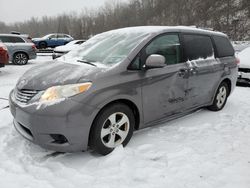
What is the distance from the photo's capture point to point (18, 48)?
505 inches

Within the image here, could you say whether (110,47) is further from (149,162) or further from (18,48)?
(18,48)

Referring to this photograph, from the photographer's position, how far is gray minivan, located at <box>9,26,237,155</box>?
3.02 m

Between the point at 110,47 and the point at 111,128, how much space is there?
4.29 ft

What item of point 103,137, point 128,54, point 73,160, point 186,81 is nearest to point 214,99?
point 186,81

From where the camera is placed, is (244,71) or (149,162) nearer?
(149,162)

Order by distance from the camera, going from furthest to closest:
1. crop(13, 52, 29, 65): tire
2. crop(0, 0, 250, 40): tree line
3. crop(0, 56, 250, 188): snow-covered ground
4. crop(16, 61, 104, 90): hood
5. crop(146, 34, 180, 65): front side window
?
crop(0, 0, 250, 40): tree line → crop(13, 52, 29, 65): tire → crop(146, 34, 180, 65): front side window → crop(16, 61, 104, 90): hood → crop(0, 56, 250, 188): snow-covered ground

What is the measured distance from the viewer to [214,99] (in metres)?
5.23

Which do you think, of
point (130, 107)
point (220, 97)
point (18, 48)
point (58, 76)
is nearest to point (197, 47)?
point (220, 97)

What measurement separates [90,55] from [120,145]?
1.45 metres

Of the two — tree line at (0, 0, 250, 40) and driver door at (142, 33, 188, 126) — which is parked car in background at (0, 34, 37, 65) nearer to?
driver door at (142, 33, 188, 126)

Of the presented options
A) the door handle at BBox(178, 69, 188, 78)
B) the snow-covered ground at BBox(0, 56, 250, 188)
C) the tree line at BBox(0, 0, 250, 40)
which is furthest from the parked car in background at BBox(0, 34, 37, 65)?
the tree line at BBox(0, 0, 250, 40)

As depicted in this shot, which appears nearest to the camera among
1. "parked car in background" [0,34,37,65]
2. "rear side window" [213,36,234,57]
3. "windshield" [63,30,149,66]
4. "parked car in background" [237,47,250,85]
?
"windshield" [63,30,149,66]

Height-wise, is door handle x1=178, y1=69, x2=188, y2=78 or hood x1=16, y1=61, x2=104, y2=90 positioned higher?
hood x1=16, y1=61, x2=104, y2=90

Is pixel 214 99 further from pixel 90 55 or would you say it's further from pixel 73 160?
pixel 73 160
